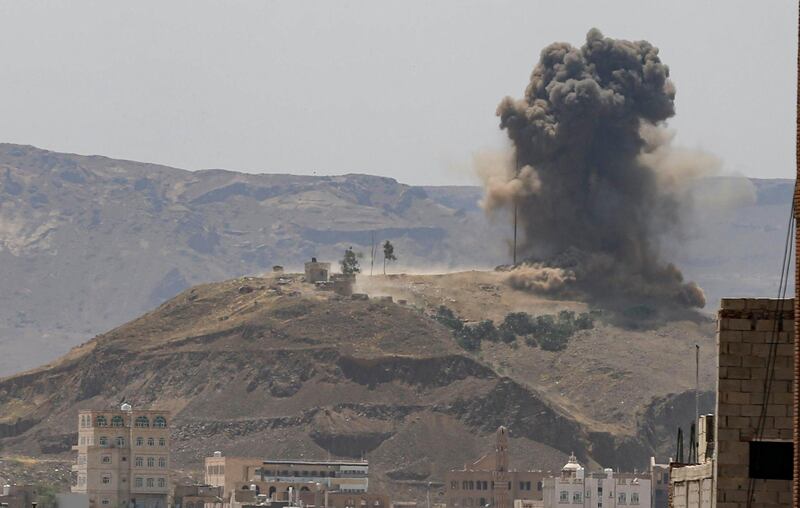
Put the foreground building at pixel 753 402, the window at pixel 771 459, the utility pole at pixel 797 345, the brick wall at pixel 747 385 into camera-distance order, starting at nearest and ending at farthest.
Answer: the utility pole at pixel 797 345 → the window at pixel 771 459 → the foreground building at pixel 753 402 → the brick wall at pixel 747 385

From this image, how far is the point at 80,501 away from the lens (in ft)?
411

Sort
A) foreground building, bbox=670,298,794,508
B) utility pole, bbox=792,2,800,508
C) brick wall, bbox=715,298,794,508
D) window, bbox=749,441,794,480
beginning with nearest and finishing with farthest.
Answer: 1. utility pole, bbox=792,2,800,508
2. window, bbox=749,441,794,480
3. foreground building, bbox=670,298,794,508
4. brick wall, bbox=715,298,794,508

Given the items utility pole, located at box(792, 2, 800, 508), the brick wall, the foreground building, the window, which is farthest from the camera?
the brick wall

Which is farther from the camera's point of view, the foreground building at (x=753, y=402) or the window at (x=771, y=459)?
the foreground building at (x=753, y=402)

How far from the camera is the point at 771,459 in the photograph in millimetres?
31359

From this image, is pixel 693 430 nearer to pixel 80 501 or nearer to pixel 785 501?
pixel 785 501

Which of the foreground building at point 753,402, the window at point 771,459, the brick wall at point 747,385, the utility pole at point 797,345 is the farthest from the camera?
the brick wall at point 747,385

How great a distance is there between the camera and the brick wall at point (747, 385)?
103 feet

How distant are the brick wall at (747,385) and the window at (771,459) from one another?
9cm

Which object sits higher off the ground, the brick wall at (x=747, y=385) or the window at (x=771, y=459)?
the brick wall at (x=747, y=385)

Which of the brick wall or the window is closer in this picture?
the window

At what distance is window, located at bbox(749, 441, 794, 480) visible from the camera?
1221 inches

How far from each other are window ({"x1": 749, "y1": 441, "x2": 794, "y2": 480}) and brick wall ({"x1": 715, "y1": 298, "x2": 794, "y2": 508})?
9cm

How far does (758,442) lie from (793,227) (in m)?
2.75
